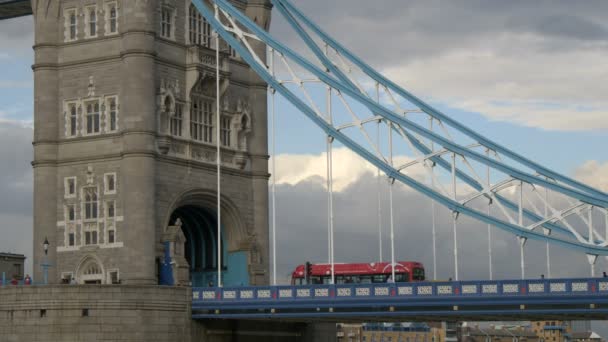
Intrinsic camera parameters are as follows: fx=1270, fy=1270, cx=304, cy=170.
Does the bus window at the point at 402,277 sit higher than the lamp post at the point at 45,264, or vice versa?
the lamp post at the point at 45,264

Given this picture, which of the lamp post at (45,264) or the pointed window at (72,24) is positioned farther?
the pointed window at (72,24)

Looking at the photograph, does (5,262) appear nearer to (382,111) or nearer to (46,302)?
(46,302)

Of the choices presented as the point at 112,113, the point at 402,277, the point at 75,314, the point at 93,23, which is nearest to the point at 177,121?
the point at 112,113

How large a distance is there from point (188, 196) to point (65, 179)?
6.95 meters

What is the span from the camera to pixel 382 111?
6238cm

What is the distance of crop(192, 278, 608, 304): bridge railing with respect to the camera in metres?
54.7

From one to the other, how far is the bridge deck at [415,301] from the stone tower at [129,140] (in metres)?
6.27

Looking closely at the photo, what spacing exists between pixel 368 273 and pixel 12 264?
79.2ft

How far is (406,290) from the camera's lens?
58.8m

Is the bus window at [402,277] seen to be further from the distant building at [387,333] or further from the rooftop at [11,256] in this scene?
the distant building at [387,333]

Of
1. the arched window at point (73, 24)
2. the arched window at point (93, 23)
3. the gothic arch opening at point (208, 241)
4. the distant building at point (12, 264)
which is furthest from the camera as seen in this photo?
the distant building at point (12, 264)

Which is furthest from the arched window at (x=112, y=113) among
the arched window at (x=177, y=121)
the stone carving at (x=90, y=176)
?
the arched window at (x=177, y=121)

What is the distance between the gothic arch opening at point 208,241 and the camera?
74.6 m

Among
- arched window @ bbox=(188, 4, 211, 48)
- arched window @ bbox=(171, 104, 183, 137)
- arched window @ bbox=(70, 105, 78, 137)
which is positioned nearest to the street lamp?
arched window @ bbox=(70, 105, 78, 137)
